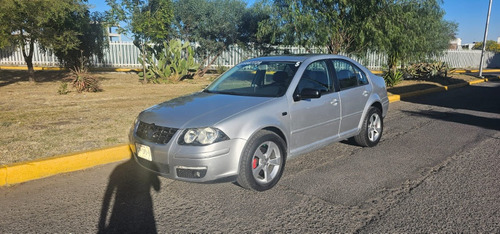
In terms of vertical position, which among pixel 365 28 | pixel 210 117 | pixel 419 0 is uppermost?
pixel 419 0

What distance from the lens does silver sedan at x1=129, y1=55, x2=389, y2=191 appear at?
3685 millimetres

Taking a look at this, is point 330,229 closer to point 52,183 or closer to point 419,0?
point 52,183

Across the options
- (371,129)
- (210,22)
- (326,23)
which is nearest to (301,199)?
(371,129)

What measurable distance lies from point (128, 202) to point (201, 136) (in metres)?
1.05

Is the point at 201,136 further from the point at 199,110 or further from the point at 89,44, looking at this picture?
the point at 89,44

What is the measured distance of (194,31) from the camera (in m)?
19.7

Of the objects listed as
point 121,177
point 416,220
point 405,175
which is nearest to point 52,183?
point 121,177

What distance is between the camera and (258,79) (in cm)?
493

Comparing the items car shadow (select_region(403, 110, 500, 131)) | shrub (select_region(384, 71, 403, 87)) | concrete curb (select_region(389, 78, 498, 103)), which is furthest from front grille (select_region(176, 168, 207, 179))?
shrub (select_region(384, 71, 403, 87))

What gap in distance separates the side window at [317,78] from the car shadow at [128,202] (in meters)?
2.28

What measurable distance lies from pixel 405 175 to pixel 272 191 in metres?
1.78

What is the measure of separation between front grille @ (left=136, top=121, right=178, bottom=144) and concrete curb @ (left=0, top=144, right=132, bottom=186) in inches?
50.8

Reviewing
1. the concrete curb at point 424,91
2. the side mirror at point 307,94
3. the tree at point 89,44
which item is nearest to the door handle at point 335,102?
the side mirror at point 307,94

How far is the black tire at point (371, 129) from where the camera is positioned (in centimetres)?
568
